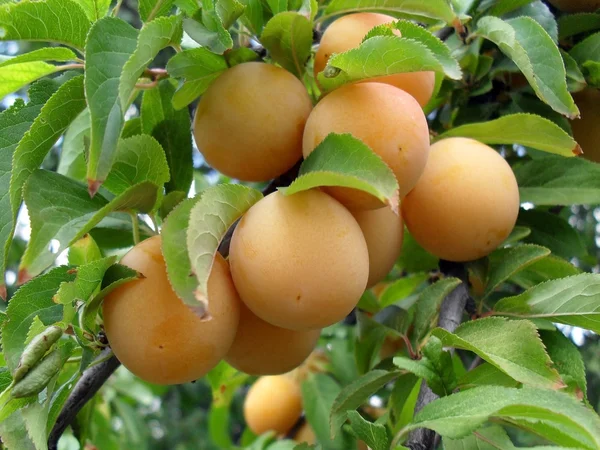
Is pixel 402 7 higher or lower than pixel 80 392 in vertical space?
higher

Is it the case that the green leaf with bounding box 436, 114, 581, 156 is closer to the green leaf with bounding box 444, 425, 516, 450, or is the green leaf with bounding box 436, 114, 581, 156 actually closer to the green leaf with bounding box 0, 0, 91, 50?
the green leaf with bounding box 444, 425, 516, 450

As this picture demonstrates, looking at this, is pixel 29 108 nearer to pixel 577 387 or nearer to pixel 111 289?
pixel 111 289

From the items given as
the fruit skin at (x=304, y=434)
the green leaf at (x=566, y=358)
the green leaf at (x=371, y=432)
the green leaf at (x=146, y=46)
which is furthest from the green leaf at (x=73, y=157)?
the fruit skin at (x=304, y=434)

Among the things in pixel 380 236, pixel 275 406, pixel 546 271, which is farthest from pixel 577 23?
pixel 275 406

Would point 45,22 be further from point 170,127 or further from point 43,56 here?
point 170,127

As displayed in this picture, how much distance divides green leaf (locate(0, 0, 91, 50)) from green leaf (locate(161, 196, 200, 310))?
10.0 inches

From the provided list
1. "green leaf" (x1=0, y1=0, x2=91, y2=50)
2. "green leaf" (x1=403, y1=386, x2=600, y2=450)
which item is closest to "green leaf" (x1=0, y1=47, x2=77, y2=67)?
"green leaf" (x1=0, y1=0, x2=91, y2=50)

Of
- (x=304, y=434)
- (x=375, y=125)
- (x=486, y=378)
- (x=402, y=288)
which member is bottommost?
(x=304, y=434)

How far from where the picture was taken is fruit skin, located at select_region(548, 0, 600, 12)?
1047 mm

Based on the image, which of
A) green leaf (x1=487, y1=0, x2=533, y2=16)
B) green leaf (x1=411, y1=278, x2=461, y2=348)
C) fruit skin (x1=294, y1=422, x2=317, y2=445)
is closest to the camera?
green leaf (x1=411, y1=278, x2=461, y2=348)

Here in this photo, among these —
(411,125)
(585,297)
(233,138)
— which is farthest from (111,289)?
(585,297)

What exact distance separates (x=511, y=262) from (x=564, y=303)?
117mm

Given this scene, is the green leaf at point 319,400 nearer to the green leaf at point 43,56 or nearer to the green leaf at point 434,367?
the green leaf at point 434,367

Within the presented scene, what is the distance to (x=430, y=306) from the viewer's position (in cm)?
86
